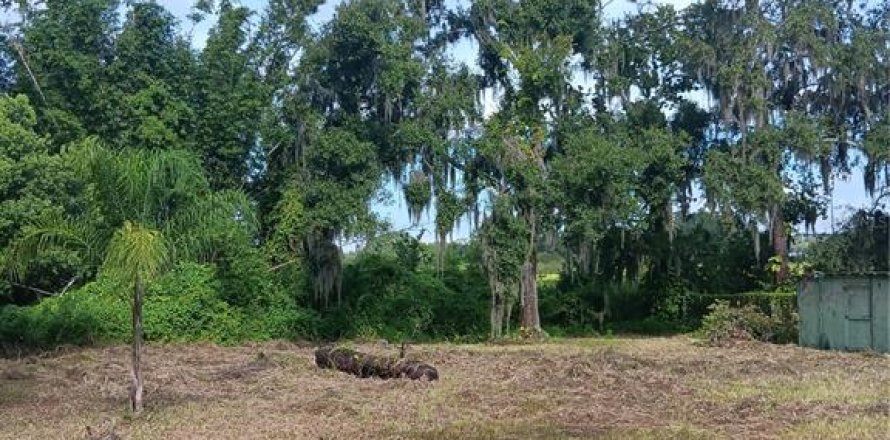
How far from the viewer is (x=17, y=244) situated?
12.8 meters

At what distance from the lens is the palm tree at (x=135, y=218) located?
1201cm

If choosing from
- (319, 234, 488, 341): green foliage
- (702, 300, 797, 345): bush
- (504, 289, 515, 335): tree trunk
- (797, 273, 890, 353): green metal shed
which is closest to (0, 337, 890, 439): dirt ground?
(797, 273, 890, 353): green metal shed

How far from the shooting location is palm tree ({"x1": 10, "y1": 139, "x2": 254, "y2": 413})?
12008 mm

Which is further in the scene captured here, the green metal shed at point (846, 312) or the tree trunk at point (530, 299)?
the tree trunk at point (530, 299)

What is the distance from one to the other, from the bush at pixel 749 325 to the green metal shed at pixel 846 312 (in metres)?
1.80

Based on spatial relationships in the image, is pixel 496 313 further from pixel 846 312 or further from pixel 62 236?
pixel 62 236

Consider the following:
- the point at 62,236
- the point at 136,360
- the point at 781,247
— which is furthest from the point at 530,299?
the point at 62,236

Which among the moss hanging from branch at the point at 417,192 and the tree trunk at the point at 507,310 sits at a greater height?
the moss hanging from branch at the point at 417,192

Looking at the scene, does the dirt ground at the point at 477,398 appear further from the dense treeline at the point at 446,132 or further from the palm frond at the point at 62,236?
the dense treeline at the point at 446,132

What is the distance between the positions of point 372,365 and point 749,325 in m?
13.0

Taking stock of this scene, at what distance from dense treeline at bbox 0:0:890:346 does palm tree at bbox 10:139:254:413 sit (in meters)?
13.7

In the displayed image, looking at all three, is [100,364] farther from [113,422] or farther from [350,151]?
[350,151]

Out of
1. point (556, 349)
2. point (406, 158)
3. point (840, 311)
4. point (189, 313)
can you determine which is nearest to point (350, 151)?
point (406, 158)

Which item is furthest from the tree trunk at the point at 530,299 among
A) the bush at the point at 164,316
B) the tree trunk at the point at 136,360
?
the tree trunk at the point at 136,360
